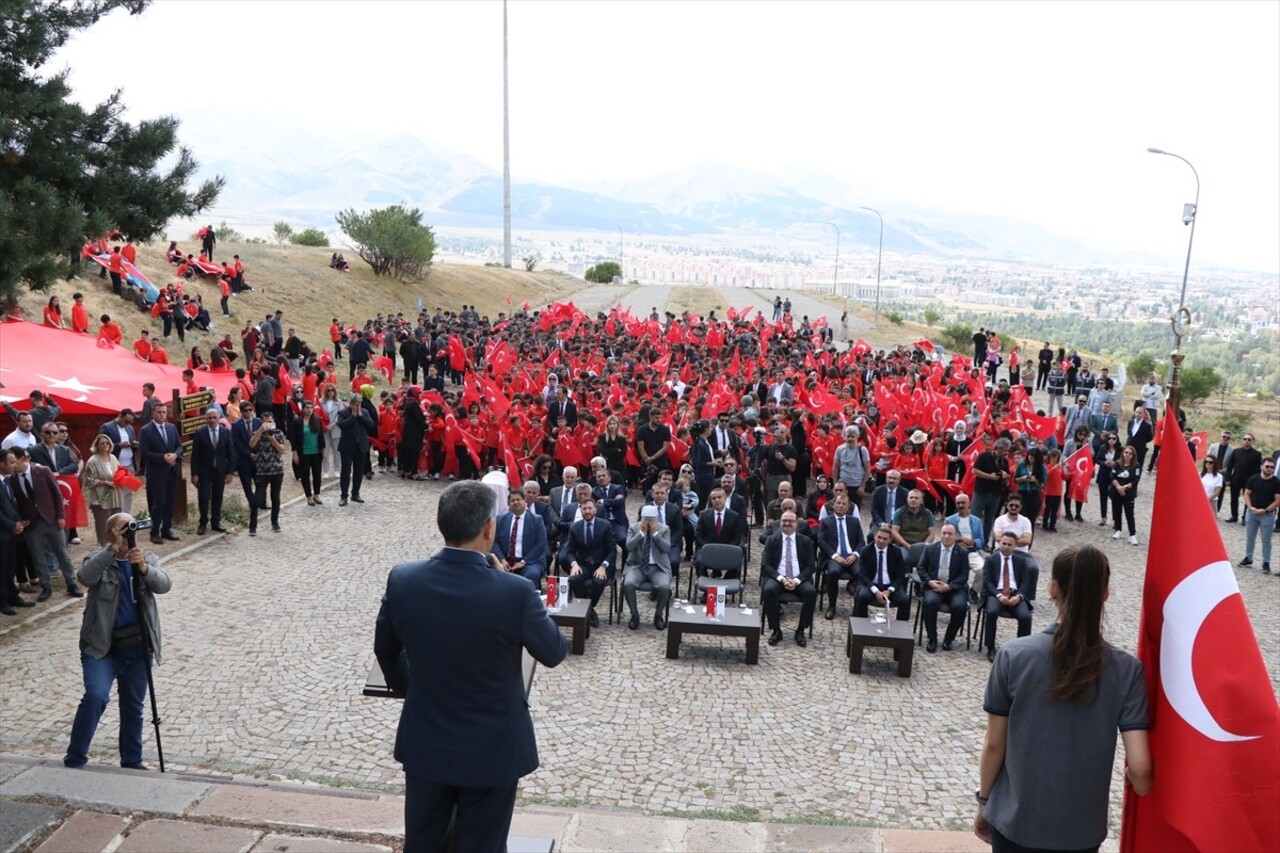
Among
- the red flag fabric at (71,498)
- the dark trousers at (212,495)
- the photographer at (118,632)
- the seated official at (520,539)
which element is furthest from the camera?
the dark trousers at (212,495)

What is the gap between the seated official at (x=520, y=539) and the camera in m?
10.6

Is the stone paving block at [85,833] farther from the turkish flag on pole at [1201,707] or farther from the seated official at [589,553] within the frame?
the seated official at [589,553]

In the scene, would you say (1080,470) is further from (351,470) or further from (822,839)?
(822,839)

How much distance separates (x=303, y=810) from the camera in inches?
203

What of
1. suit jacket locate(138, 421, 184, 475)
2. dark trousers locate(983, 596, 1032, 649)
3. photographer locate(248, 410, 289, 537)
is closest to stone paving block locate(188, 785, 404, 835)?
dark trousers locate(983, 596, 1032, 649)

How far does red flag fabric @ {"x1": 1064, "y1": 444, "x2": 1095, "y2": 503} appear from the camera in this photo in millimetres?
15641

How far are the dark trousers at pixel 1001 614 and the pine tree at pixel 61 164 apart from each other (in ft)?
26.4

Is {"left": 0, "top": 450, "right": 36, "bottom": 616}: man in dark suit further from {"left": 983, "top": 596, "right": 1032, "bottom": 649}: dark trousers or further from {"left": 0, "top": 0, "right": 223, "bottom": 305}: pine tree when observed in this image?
{"left": 983, "top": 596, "right": 1032, "bottom": 649}: dark trousers

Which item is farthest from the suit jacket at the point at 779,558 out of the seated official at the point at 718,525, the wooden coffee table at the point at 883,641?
the wooden coffee table at the point at 883,641

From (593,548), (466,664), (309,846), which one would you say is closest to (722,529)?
(593,548)

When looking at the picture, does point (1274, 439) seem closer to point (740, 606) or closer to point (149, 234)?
point (740, 606)

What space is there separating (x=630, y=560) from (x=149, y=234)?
5724 millimetres

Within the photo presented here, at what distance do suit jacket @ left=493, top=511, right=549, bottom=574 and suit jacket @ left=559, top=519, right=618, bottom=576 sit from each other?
0.30 m

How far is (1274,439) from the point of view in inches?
1230
